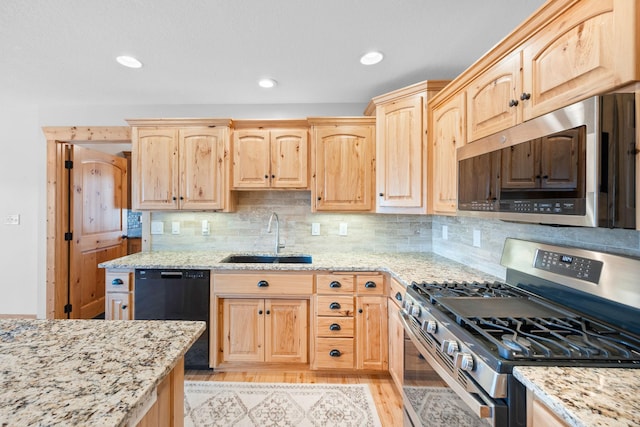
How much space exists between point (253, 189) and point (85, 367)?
1983 mm

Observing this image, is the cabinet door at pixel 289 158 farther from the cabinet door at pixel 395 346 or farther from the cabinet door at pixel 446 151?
the cabinet door at pixel 395 346

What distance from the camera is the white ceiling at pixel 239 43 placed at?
1.53 m

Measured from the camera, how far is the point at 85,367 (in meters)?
0.74

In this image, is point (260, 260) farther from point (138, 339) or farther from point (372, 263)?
point (138, 339)

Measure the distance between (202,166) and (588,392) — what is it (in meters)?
2.70

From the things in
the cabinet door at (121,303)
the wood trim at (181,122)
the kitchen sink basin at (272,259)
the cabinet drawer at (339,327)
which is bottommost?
the cabinet drawer at (339,327)

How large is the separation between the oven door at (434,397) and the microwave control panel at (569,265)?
68cm

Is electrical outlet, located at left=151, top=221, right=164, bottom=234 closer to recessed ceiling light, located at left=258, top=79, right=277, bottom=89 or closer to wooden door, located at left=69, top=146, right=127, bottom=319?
wooden door, located at left=69, top=146, right=127, bottom=319

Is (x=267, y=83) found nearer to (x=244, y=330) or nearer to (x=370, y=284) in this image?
(x=370, y=284)

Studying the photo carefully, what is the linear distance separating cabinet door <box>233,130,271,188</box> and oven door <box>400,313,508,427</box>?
173 centimetres

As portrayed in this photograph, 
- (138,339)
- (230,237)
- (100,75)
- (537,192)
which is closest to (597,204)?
(537,192)

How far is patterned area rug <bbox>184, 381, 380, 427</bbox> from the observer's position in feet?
5.84

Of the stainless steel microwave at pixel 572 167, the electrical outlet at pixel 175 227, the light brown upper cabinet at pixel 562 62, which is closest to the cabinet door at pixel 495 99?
the light brown upper cabinet at pixel 562 62

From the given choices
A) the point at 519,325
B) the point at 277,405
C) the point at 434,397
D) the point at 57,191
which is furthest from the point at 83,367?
the point at 57,191
